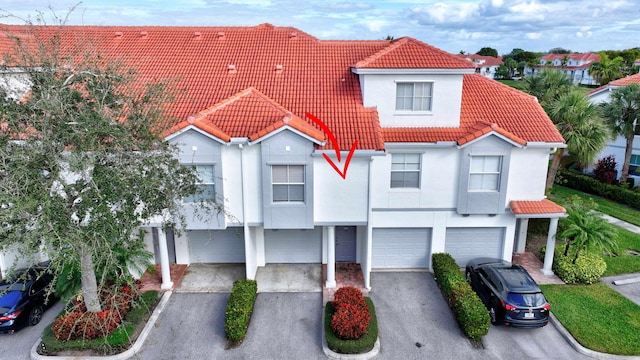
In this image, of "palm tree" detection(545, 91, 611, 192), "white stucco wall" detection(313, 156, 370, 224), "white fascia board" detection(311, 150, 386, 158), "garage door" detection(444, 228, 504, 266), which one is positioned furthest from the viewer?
"palm tree" detection(545, 91, 611, 192)

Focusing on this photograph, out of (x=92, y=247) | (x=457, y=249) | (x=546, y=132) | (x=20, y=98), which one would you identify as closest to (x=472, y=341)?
(x=457, y=249)

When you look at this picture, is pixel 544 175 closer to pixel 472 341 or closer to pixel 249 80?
pixel 472 341

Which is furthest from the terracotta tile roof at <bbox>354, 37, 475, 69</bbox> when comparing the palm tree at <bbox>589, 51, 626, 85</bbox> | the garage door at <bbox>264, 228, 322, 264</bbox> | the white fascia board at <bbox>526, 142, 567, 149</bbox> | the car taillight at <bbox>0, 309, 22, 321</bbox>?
the palm tree at <bbox>589, 51, 626, 85</bbox>

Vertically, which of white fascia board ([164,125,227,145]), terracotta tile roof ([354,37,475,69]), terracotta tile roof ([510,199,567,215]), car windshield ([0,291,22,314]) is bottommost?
car windshield ([0,291,22,314])

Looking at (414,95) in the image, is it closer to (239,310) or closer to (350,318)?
(350,318)

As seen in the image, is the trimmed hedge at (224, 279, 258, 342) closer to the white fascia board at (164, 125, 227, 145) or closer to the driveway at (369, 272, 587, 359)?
the driveway at (369, 272, 587, 359)

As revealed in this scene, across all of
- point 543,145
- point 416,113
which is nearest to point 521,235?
point 543,145

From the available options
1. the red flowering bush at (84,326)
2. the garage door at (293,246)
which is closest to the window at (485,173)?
the garage door at (293,246)
